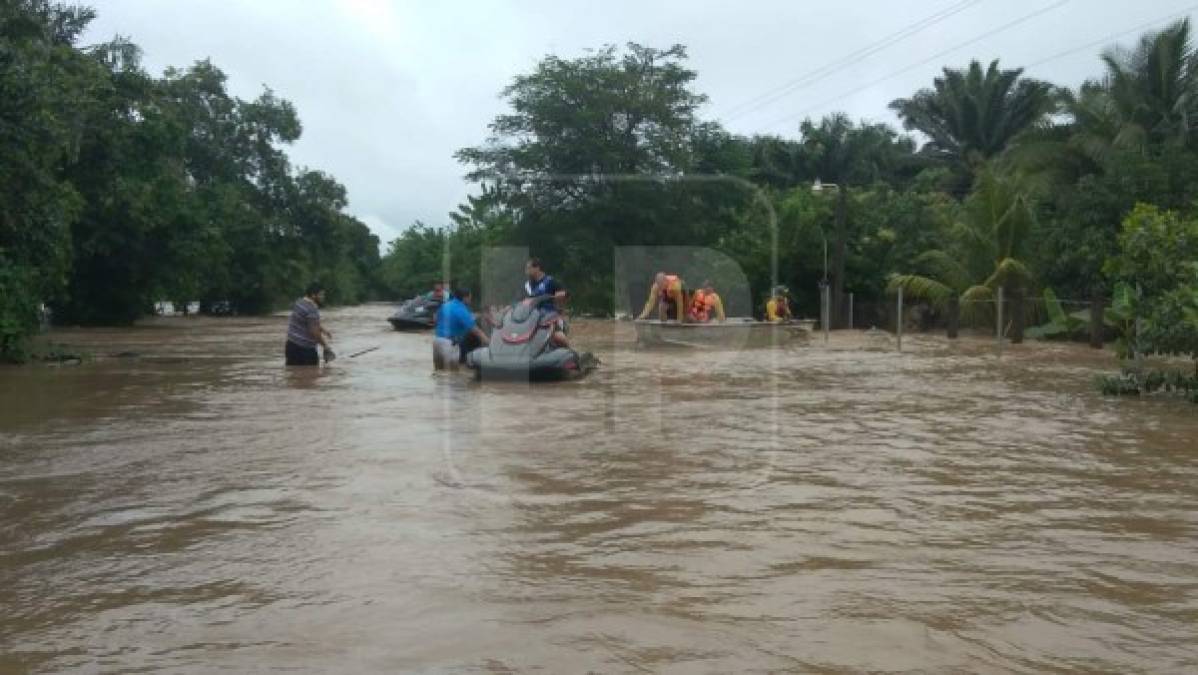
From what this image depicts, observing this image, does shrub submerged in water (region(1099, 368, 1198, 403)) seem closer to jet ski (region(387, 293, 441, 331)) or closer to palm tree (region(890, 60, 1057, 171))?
jet ski (region(387, 293, 441, 331))

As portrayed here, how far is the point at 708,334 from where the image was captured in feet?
67.8

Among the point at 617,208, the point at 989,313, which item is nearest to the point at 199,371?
the point at 989,313

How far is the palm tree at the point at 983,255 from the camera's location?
27297mm

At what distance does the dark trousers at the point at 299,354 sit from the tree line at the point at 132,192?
4474mm

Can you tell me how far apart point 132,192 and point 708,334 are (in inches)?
668

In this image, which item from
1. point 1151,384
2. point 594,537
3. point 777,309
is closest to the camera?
point 594,537

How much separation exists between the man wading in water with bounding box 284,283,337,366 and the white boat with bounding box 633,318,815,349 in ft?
24.4

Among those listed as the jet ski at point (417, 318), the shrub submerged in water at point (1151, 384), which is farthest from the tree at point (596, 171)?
the shrub submerged in water at point (1151, 384)

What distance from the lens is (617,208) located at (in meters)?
40.4

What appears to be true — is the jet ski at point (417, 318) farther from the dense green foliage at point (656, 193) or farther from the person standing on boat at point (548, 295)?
the person standing on boat at point (548, 295)

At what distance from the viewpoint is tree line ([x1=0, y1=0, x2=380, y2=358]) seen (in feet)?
53.6

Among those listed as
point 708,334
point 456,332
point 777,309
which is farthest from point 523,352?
point 777,309

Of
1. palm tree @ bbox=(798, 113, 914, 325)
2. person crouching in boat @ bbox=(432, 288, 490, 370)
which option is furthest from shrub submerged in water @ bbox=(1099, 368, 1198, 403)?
palm tree @ bbox=(798, 113, 914, 325)

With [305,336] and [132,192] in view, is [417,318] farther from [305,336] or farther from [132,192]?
[305,336]
